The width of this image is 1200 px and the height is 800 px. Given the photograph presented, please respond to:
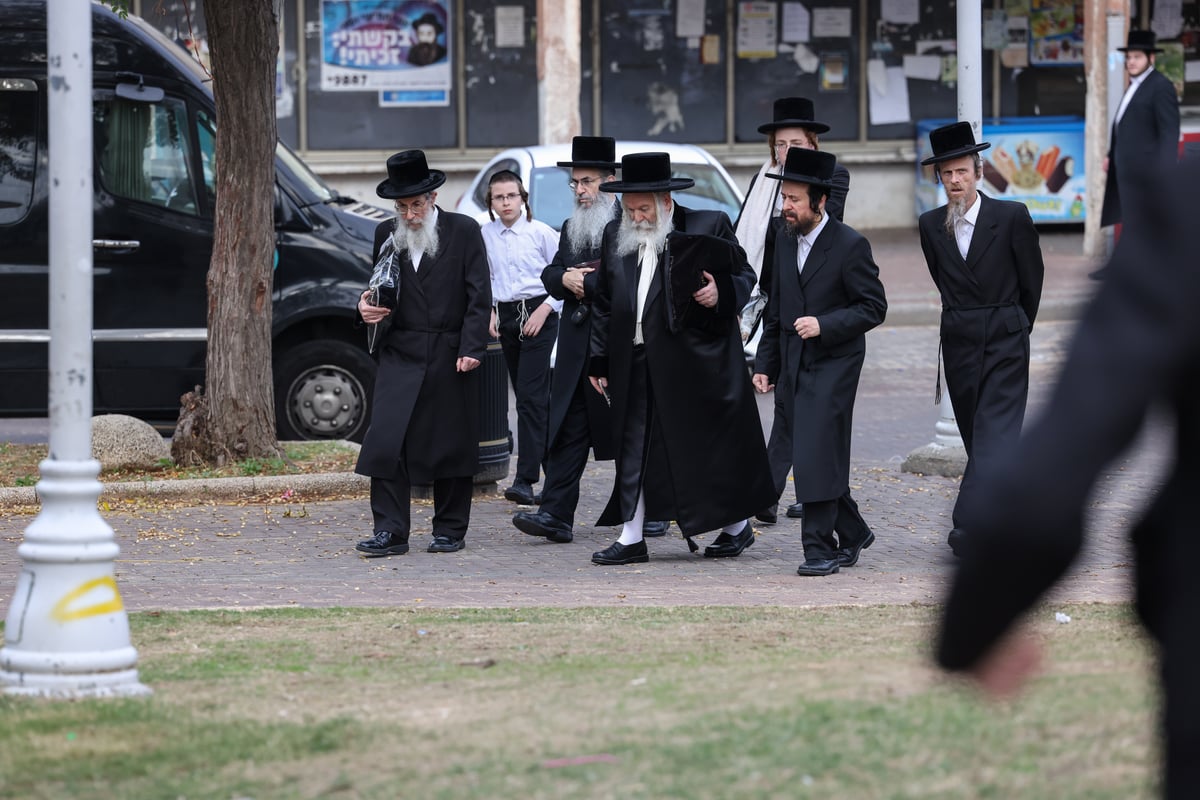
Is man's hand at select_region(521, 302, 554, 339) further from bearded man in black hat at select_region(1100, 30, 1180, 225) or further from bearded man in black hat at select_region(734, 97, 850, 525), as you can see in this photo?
bearded man in black hat at select_region(1100, 30, 1180, 225)

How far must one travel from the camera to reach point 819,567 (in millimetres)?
8008

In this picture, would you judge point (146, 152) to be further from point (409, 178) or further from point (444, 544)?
point (444, 544)

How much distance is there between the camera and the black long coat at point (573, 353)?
8.95 m

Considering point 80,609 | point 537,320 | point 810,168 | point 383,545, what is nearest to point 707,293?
point 810,168

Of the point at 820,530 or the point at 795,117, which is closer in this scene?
the point at 820,530

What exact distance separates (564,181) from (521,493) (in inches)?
214

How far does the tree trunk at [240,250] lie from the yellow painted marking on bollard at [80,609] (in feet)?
17.1

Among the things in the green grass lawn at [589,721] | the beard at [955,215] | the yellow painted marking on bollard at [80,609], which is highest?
the beard at [955,215]

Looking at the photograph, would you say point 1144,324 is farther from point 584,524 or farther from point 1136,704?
point 584,524

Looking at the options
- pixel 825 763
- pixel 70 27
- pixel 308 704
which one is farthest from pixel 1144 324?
pixel 70 27

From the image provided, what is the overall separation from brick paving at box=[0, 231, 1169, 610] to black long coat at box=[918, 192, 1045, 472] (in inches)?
13.6

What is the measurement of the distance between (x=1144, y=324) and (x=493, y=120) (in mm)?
21356

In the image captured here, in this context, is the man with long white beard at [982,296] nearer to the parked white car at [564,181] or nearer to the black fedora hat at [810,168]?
the black fedora hat at [810,168]

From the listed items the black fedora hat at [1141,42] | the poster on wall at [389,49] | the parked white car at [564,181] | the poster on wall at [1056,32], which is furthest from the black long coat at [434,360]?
the poster on wall at [1056,32]
